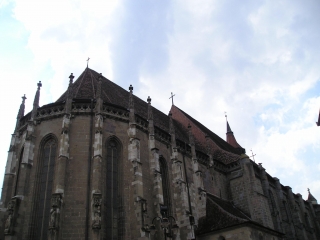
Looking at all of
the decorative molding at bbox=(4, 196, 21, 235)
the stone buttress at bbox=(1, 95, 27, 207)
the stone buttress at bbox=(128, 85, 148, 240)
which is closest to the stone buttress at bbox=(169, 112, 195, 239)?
the stone buttress at bbox=(128, 85, 148, 240)

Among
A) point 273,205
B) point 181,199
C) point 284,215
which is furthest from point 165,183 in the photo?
point 284,215

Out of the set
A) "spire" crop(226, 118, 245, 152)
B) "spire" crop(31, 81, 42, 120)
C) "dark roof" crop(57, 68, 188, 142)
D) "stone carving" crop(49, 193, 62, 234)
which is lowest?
"stone carving" crop(49, 193, 62, 234)

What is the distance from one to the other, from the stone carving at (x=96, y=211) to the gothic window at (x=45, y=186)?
2708mm

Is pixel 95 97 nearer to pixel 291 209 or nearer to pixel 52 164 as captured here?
pixel 52 164

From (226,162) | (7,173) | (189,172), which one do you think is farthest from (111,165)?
(226,162)

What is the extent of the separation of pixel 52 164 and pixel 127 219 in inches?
212

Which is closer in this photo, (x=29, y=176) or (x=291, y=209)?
(x=29, y=176)

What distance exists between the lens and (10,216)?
648 inches

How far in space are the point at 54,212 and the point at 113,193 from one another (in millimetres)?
3651

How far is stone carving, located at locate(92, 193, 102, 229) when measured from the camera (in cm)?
1614

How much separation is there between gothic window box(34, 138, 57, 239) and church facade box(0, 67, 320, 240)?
2.1 inches

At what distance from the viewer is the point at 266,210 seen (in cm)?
2634

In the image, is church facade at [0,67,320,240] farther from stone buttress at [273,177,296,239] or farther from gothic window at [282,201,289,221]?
gothic window at [282,201,289,221]

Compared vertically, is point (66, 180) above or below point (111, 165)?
below
